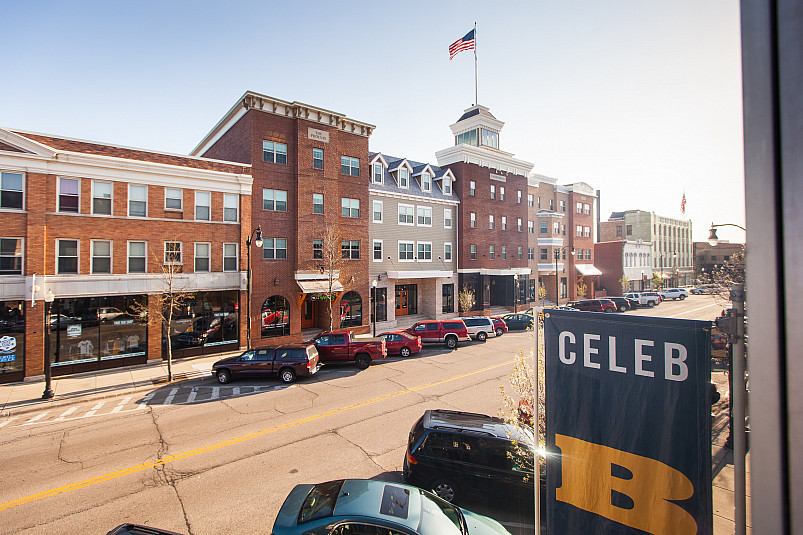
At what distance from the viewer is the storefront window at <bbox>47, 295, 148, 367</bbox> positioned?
19219 mm

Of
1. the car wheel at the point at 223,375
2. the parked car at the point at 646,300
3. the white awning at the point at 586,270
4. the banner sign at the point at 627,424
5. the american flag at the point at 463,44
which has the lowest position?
the car wheel at the point at 223,375

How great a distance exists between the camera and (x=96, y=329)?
2014 centimetres

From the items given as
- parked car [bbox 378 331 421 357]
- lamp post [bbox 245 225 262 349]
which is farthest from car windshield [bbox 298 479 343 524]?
lamp post [bbox 245 225 262 349]

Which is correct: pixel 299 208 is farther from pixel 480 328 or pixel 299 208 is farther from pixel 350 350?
pixel 480 328

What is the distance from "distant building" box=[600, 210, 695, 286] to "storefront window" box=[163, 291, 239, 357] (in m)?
64.9

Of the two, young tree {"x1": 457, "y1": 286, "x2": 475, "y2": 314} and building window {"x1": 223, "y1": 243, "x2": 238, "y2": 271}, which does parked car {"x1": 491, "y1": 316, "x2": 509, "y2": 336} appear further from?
building window {"x1": 223, "y1": 243, "x2": 238, "y2": 271}

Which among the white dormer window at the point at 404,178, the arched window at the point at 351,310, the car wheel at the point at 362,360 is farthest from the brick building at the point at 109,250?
the white dormer window at the point at 404,178

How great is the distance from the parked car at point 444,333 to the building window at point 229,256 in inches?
481

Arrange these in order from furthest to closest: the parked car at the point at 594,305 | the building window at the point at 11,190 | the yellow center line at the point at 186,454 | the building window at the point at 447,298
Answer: the building window at the point at 447,298 < the parked car at the point at 594,305 < the building window at the point at 11,190 < the yellow center line at the point at 186,454

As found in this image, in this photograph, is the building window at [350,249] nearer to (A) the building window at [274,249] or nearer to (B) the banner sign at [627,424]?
(A) the building window at [274,249]

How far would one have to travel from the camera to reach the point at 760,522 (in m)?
1.27

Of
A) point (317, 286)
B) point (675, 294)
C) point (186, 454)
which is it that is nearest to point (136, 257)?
point (317, 286)

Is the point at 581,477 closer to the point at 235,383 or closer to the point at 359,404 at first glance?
the point at 359,404

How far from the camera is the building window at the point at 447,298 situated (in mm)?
37500
